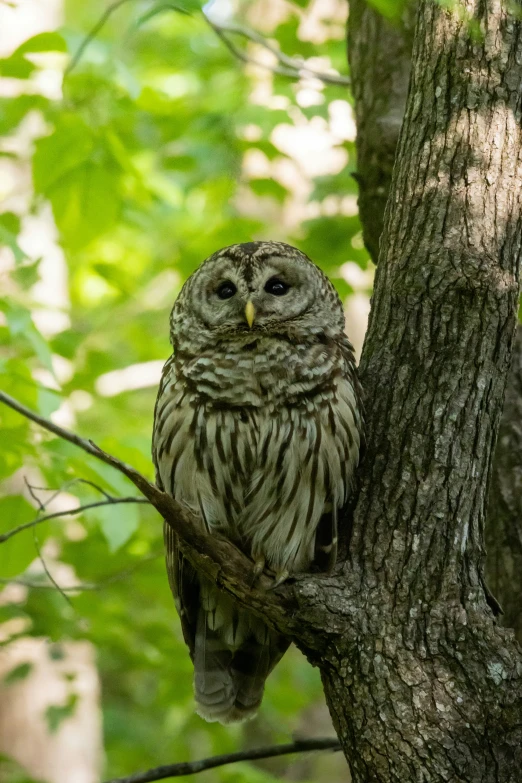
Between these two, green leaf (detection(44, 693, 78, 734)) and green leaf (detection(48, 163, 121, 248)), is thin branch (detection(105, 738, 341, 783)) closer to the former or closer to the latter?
green leaf (detection(48, 163, 121, 248))

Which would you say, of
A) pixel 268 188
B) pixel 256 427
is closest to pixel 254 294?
pixel 256 427

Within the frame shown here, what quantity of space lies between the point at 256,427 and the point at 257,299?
55 cm

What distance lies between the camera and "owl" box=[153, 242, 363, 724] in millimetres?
3029

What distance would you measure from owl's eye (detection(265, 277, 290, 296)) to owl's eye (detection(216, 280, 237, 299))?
0.13 meters

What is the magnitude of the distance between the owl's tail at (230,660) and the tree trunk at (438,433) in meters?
1.01

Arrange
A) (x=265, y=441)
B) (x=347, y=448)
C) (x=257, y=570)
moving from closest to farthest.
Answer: (x=257, y=570) < (x=347, y=448) < (x=265, y=441)

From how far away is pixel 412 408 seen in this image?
108 inches

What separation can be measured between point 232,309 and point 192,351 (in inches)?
8.9

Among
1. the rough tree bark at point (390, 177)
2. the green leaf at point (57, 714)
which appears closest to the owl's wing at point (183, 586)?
the rough tree bark at point (390, 177)

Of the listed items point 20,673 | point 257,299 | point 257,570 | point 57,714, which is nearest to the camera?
point 257,570

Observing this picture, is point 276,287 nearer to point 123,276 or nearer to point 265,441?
point 265,441

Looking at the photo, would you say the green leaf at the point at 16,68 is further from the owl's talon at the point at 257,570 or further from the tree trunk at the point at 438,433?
the owl's talon at the point at 257,570

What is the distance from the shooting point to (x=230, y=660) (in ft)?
11.9

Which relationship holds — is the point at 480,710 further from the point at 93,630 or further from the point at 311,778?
the point at 311,778
